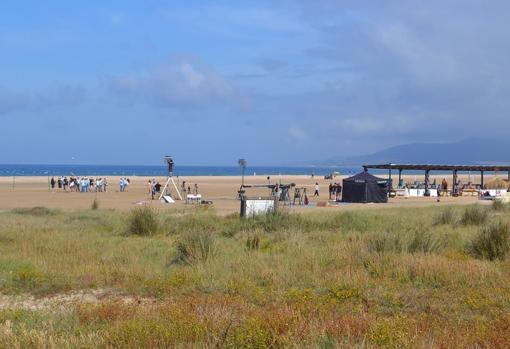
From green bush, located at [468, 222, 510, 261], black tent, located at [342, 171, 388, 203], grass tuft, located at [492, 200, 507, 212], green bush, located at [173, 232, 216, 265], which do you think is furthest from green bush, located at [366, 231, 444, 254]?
black tent, located at [342, 171, 388, 203]

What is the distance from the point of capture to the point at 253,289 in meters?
8.20

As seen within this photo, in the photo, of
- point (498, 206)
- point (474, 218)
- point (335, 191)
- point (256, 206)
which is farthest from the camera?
point (335, 191)

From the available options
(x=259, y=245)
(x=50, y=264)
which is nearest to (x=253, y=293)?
(x=50, y=264)

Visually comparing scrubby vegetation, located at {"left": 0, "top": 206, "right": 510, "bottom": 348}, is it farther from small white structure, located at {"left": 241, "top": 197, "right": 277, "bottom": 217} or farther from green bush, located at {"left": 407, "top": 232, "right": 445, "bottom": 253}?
small white structure, located at {"left": 241, "top": 197, "right": 277, "bottom": 217}

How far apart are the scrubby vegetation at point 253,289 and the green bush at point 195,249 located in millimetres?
28

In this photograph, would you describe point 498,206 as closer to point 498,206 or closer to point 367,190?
point 498,206

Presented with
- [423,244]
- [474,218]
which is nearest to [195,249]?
[423,244]

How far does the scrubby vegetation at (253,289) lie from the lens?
522cm

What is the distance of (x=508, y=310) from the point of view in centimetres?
709

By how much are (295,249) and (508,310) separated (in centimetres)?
527

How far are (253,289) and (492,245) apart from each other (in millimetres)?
5223

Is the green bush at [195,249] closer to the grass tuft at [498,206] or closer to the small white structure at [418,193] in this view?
the grass tuft at [498,206]

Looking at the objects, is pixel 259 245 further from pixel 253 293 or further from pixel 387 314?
pixel 387 314

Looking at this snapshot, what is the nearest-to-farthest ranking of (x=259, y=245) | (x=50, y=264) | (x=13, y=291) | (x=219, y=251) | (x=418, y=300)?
(x=418, y=300) → (x=13, y=291) → (x=50, y=264) → (x=219, y=251) → (x=259, y=245)
